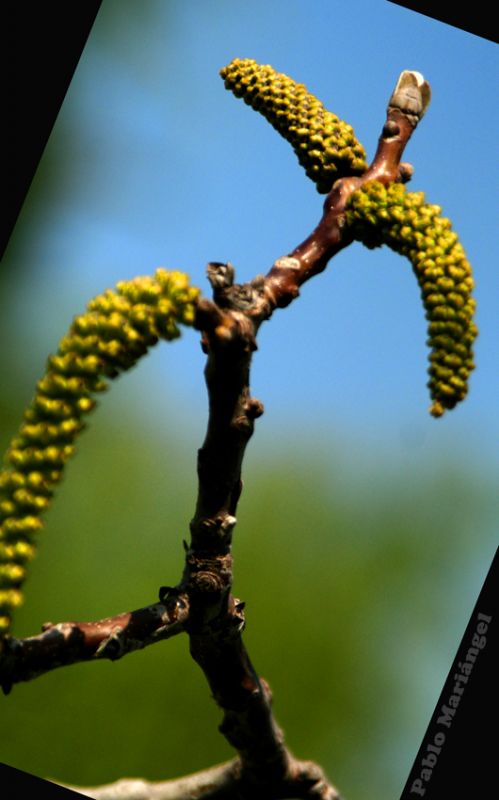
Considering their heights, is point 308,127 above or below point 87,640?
above

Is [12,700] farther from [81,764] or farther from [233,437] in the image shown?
[233,437]

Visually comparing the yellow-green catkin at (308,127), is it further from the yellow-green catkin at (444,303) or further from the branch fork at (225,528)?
the yellow-green catkin at (444,303)

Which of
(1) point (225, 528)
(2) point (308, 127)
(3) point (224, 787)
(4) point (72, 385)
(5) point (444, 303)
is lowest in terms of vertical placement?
(3) point (224, 787)

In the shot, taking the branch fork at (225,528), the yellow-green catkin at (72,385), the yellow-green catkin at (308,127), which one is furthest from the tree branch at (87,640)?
the yellow-green catkin at (308,127)

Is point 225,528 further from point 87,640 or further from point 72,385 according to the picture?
point 72,385

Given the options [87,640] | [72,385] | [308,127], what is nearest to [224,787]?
[87,640]

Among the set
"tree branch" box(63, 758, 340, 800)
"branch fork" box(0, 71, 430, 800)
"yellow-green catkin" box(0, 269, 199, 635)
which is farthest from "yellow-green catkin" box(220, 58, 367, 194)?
"tree branch" box(63, 758, 340, 800)

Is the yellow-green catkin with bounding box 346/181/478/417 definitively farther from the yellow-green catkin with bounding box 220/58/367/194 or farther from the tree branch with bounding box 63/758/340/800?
the tree branch with bounding box 63/758/340/800

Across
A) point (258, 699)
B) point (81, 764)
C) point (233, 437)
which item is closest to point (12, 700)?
point (81, 764)
